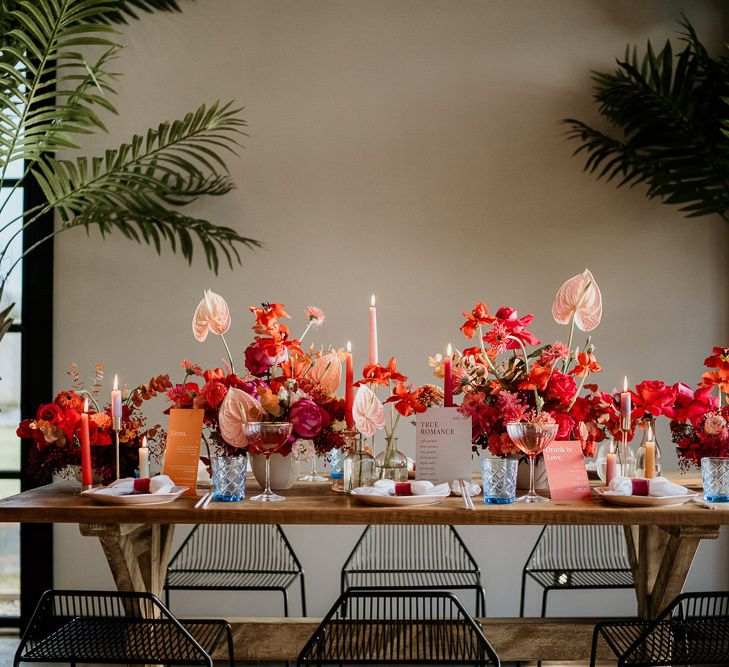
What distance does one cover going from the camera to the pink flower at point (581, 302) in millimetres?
2192

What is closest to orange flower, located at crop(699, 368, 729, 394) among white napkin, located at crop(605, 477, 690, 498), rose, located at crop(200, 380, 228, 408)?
white napkin, located at crop(605, 477, 690, 498)

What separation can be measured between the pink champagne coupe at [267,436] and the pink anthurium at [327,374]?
0.21 meters

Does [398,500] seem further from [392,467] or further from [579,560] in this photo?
[579,560]

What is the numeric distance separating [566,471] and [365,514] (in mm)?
573

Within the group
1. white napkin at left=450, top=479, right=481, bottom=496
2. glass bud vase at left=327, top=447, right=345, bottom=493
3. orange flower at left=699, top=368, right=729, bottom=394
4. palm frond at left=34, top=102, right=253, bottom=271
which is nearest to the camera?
white napkin at left=450, top=479, right=481, bottom=496

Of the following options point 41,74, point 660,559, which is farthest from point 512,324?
point 41,74

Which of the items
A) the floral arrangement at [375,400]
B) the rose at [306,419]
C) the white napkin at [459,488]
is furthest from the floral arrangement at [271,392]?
the white napkin at [459,488]

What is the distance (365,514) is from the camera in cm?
190

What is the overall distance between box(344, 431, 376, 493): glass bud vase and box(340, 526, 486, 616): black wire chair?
70cm

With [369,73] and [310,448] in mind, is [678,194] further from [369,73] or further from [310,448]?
[310,448]

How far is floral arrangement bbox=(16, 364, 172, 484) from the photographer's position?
2197mm

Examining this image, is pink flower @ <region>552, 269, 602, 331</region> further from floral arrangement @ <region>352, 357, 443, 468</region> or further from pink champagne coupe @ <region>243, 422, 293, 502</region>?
pink champagne coupe @ <region>243, 422, 293, 502</region>

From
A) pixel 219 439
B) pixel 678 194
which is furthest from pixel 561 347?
pixel 678 194

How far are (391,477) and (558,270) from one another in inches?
70.2
